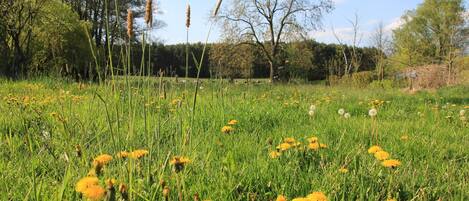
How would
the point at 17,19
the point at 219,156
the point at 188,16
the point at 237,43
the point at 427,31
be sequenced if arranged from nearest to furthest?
1. the point at 188,16
2. the point at 219,156
3. the point at 17,19
4. the point at 237,43
5. the point at 427,31

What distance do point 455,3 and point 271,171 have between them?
42.9 meters

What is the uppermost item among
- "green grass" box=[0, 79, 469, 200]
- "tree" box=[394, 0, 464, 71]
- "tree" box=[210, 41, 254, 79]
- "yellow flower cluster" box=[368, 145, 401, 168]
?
"tree" box=[394, 0, 464, 71]

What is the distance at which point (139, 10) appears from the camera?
95.5ft

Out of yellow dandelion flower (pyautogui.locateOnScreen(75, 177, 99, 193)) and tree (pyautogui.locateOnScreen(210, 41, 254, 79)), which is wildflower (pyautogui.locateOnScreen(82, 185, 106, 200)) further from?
tree (pyautogui.locateOnScreen(210, 41, 254, 79))

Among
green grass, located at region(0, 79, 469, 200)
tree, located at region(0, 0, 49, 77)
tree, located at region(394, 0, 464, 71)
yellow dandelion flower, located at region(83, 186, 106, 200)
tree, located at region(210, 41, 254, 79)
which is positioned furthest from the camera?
tree, located at region(394, 0, 464, 71)

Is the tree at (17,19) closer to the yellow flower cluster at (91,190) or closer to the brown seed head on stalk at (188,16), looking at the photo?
the brown seed head on stalk at (188,16)

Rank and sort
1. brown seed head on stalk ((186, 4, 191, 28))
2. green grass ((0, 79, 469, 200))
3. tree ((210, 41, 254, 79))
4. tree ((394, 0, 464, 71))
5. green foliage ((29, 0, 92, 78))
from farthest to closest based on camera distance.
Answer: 1. tree ((394, 0, 464, 71))
2. tree ((210, 41, 254, 79))
3. green foliage ((29, 0, 92, 78))
4. green grass ((0, 79, 469, 200))
5. brown seed head on stalk ((186, 4, 191, 28))

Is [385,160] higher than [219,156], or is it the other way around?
[385,160]

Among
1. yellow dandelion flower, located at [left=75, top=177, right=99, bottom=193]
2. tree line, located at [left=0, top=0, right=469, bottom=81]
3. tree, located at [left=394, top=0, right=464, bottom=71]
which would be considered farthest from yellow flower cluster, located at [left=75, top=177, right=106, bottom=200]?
tree, located at [left=394, top=0, right=464, bottom=71]

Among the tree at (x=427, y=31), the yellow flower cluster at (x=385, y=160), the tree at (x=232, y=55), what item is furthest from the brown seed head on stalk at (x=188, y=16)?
the tree at (x=427, y=31)

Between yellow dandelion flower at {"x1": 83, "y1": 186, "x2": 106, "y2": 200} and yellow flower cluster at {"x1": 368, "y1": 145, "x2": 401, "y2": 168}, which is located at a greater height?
yellow dandelion flower at {"x1": 83, "y1": 186, "x2": 106, "y2": 200}

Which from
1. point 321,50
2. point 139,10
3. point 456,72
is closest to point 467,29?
point 456,72

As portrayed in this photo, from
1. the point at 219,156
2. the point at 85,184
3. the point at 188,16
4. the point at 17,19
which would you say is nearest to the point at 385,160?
the point at 219,156

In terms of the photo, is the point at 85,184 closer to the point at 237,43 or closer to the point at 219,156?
the point at 219,156
